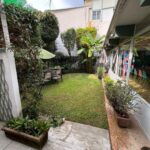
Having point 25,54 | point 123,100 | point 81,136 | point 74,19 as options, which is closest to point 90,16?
point 74,19

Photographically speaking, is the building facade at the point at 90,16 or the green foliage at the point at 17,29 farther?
the building facade at the point at 90,16

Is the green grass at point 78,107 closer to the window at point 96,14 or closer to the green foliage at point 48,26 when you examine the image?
the green foliage at point 48,26

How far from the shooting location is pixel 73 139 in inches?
111

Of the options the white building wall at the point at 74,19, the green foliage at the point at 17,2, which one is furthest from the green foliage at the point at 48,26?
the green foliage at the point at 17,2

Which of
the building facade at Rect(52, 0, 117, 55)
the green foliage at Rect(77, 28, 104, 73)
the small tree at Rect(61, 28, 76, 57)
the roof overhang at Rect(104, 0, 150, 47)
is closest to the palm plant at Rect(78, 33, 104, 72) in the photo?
the green foliage at Rect(77, 28, 104, 73)

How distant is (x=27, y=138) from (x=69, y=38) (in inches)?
387

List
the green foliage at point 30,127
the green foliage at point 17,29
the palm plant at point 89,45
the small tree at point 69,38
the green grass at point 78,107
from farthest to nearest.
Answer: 1. the small tree at point 69,38
2. the palm plant at point 89,45
3. the green grass at point 78,107
4. the green foliage at point 17,29
5. the green foliage at point 30,127

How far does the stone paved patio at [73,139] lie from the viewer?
2562 mm

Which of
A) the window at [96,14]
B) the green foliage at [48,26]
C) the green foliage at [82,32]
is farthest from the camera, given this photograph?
the window at [96,14]

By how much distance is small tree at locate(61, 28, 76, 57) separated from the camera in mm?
10984

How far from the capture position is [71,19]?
12.7m

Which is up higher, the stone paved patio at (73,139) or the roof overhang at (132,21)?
the roof overhang at (132,21)

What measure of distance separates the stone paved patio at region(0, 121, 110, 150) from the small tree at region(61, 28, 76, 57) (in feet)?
30.0

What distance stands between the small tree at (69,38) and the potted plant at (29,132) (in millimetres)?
9430
